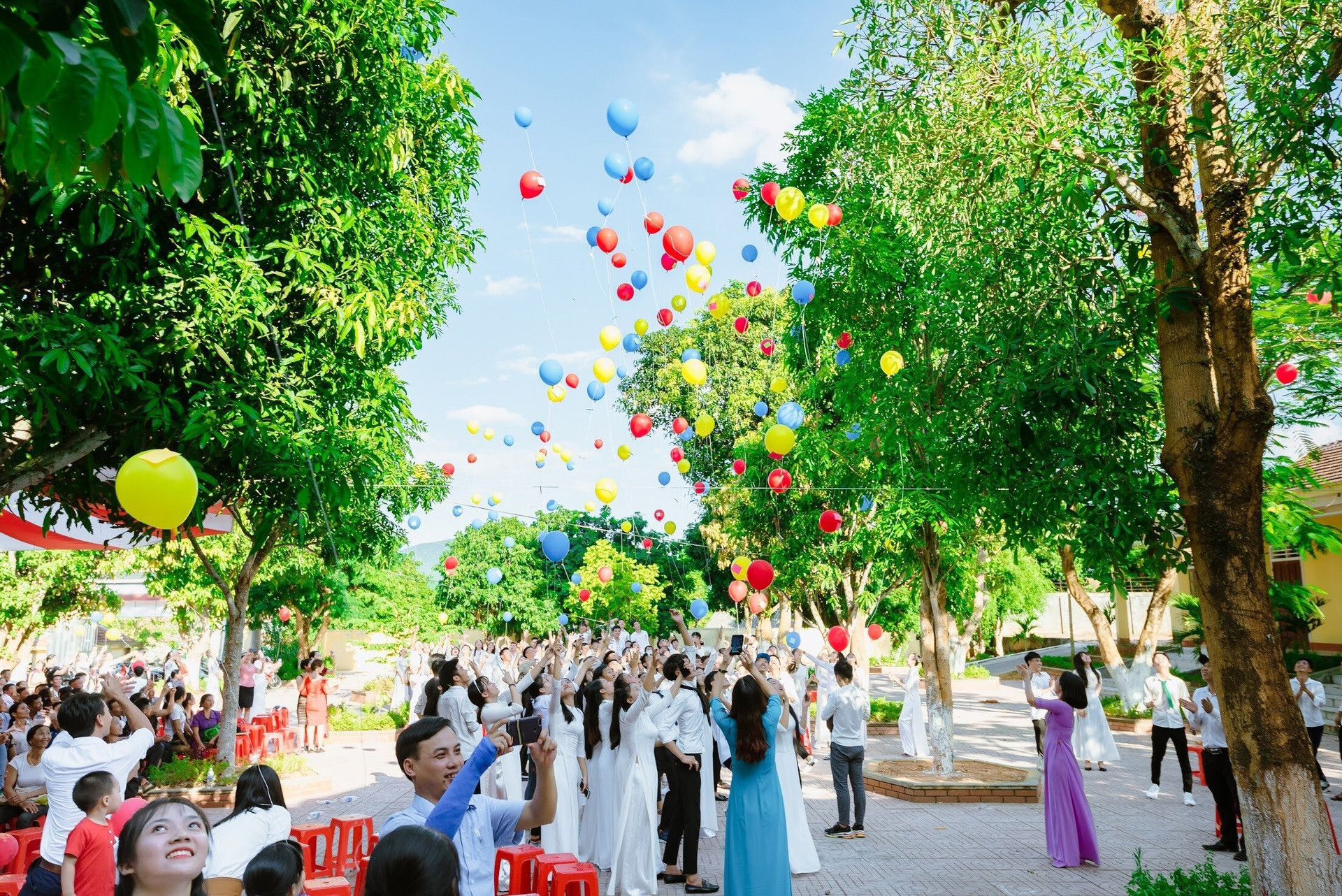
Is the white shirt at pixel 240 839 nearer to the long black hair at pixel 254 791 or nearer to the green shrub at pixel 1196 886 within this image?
the long black hair at pixel 254 791

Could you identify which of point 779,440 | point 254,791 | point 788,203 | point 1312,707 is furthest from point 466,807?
point 1312,707

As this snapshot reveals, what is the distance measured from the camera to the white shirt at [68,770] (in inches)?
206

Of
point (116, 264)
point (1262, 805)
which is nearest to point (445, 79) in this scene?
point (116, 264)

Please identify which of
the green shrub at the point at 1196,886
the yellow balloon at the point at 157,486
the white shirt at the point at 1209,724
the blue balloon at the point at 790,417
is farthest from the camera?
the blue balloon at the point at 790,417

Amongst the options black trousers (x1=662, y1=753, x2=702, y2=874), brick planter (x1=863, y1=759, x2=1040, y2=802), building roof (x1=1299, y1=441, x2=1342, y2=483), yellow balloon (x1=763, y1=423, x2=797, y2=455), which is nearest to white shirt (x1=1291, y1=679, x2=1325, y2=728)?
brick planter (x1=863, y1=759, x2=1040, y2=802)

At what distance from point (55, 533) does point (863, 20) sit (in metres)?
12.1

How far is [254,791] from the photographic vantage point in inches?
188

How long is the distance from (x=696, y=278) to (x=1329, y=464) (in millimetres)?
19401

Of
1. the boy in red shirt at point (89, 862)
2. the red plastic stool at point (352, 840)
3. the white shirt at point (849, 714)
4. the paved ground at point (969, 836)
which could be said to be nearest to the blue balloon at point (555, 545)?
the paved ground at point (969, 836)

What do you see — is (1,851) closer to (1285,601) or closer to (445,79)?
(445,79)

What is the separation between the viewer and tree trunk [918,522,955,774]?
12742mm

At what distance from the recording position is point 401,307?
7.71 meters

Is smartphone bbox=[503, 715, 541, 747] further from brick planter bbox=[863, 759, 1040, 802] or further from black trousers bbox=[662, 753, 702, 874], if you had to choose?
brick planter bbox=[863, 759, 1040, 802]

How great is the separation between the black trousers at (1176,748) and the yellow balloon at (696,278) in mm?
8782
